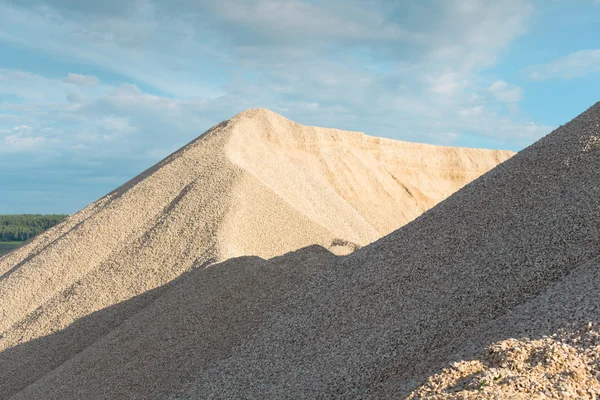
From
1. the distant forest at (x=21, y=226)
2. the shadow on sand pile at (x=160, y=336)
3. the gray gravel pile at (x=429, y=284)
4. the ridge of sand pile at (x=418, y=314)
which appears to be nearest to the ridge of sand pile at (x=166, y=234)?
the shadow on sand pile at (x=160, y=336)

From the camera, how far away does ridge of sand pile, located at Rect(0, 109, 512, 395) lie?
13.9 meters

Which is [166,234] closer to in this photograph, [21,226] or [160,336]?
[160,336]

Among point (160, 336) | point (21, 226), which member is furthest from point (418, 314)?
point (21, 226)

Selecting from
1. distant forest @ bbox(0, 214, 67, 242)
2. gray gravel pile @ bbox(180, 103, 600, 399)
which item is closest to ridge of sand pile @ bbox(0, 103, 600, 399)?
gray gravel pile @ bbox(180, 103, 600, 399)

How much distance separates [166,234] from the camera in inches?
635

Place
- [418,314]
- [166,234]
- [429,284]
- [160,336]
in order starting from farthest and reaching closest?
[166,234] → [160,336] → [429,284] → [418,314]

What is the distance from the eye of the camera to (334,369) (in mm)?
8141

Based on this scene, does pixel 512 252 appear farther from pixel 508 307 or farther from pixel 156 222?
pixel 156 222

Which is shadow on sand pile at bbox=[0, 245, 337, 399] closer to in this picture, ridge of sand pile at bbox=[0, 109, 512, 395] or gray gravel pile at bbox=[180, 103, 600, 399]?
ridge of sand pile at bbox=[0, 109, 512, 395]

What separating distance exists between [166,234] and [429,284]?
9125 mm

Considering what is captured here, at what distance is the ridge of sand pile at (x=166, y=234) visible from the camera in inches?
549

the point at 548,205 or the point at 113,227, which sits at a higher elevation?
the point at 113,227


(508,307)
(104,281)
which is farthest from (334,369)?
(104,281)

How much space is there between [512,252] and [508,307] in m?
1.33
